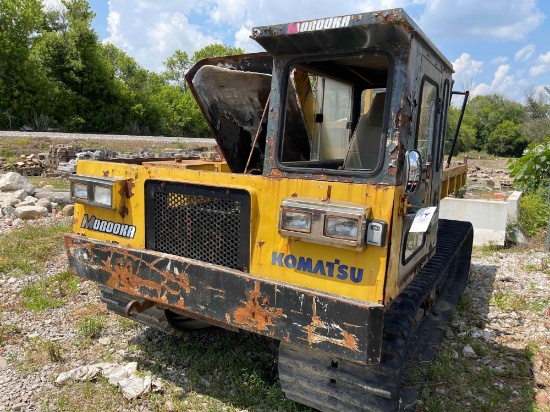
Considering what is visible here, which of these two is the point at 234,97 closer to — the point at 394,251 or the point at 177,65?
the point at 394,251

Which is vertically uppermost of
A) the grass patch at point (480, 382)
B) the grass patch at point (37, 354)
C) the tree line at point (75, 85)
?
the tree line at point (75, 85)

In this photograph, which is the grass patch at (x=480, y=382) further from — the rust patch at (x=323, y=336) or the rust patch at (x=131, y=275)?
the rust patch at (x=131, y=275)

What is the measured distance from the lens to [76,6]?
116 ft

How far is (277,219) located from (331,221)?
40 cm

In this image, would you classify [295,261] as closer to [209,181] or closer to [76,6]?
[209,181]

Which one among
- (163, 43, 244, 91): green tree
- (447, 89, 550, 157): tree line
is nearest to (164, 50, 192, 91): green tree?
(163, 43, 244, 91): green tree

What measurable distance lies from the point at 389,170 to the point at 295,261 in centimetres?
74

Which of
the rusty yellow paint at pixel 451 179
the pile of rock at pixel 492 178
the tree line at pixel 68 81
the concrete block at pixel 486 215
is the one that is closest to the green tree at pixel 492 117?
the pile of rock at pixel 492 178

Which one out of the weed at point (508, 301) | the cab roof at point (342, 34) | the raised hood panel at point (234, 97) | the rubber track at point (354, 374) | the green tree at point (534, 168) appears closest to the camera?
the cab roof at point (342, 34)

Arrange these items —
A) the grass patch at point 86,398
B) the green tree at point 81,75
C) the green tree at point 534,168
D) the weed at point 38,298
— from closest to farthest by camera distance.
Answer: the grass patch at point 86,398, the weed at point 38,298, the green tree at point 534,168, the green tree at point 81,75

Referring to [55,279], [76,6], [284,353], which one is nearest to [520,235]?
[284,353]

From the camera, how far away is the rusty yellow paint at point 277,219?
2451mm

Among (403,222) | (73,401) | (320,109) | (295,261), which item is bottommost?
(73,401)

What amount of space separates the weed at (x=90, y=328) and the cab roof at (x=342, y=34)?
2.95 meters
